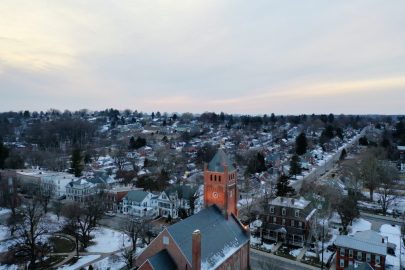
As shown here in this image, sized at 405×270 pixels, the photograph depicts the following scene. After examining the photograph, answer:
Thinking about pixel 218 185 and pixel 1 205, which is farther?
pixel 1 205

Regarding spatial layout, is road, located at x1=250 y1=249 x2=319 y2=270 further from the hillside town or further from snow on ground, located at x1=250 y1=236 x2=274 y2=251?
snow on ground, located at x1=250 y1=236 x2=274 y2=251

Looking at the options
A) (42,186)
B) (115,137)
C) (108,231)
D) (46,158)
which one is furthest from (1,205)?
(115,137)

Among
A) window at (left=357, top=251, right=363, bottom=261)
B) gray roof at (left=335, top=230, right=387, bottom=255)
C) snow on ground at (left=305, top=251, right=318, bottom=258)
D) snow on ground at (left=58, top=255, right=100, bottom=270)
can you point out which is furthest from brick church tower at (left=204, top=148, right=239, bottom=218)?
snow on ground at (left=58, top=255, right=100, bottom=270)

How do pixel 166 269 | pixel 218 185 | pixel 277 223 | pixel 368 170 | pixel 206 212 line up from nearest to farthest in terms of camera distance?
pixel 166 269
pixel 206 212
pixel 218 185
pixel 277 223
pixel 368 170

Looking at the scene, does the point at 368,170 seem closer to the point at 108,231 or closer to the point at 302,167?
the point at 302,167

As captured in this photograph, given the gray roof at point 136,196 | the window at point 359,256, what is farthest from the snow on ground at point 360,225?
the gray roof at point 136,196

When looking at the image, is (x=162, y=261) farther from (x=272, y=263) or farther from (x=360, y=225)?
(x=360, y=225)

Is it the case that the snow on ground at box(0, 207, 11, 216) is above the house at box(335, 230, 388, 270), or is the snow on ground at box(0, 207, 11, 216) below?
below

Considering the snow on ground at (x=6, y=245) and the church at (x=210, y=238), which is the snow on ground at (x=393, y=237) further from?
the snow on ground at (x=6, y=245)
